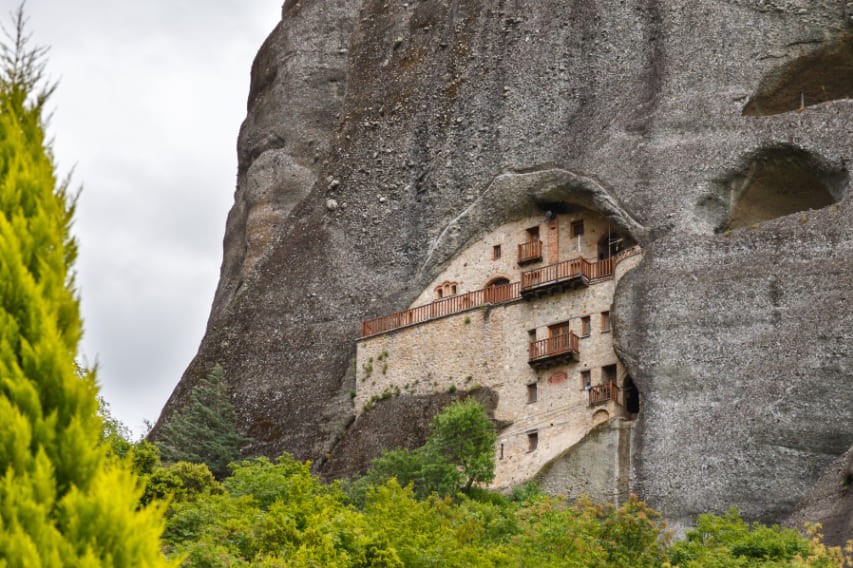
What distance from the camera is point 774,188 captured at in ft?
158

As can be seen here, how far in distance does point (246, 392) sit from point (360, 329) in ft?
15.4

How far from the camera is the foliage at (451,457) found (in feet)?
144

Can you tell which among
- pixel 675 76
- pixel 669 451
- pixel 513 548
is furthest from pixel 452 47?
pixel 513 548

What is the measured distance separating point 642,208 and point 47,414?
38347 millimetres

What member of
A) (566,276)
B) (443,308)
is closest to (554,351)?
(566,276)

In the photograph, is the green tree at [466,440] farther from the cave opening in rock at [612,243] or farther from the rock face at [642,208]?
the cave opening in rock at [612,243]

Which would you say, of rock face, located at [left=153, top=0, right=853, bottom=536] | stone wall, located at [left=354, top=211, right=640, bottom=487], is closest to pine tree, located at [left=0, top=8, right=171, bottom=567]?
rock face, located at [left=153, top=0, right=853, bottom=536]

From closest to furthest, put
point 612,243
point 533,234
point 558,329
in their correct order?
point 558,329 < point 612,243 < point 533,234

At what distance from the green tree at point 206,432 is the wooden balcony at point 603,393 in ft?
41.0

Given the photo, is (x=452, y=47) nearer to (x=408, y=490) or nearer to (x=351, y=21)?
(x=351, y=21)

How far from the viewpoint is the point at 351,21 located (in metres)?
70.9

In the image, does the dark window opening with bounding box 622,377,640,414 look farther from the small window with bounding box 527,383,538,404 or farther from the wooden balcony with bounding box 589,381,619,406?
the small window with bounding box 527,383,538,404

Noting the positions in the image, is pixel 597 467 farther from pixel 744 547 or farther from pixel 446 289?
pixel 446 289

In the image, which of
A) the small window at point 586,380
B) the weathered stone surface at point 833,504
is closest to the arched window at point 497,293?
the small window at point 586,380
